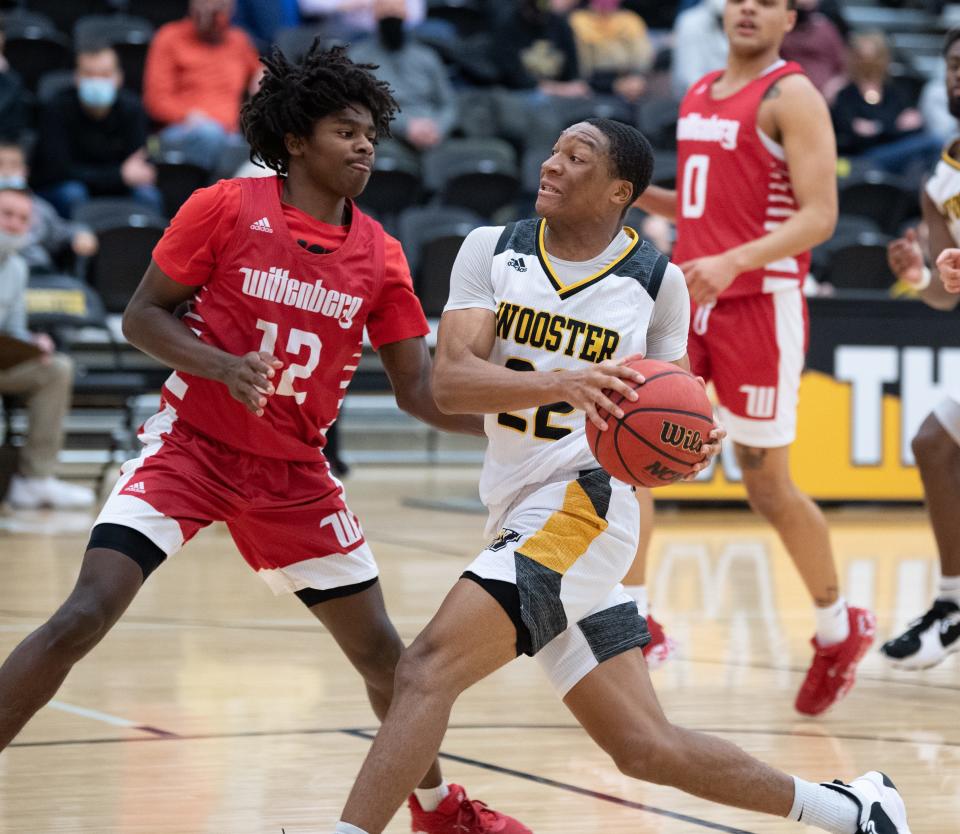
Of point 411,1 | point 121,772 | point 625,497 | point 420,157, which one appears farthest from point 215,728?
point 411,1

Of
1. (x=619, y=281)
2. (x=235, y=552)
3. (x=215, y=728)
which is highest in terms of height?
(x=619, y=281)

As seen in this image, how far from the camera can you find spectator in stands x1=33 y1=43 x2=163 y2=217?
12125 millimetres

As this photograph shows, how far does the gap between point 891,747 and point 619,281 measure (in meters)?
2.02

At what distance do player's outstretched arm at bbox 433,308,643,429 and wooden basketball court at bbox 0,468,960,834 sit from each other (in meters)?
1.13

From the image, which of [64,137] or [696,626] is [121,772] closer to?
[696,626]

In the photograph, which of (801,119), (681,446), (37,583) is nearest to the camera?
(681,446)

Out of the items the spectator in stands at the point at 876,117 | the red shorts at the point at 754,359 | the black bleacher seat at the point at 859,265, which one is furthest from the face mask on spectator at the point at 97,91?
the red shorts at the point at 754,359

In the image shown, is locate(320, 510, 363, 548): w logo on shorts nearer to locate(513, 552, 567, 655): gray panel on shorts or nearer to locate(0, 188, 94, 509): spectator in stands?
locate(513, 552, 567, 655): gray panel on shorts

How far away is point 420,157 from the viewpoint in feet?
44.0

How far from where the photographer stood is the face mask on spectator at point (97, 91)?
12.1 meters

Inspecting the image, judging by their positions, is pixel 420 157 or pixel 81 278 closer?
pixel 81 278

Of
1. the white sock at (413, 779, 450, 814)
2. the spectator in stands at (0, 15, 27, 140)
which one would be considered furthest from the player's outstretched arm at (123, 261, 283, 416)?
the spectator in stands at (0, 15, 27, 140)

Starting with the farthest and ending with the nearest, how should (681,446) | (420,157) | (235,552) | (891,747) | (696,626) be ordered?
(420,157) → (235,552) → (696,626) → (891,747) → (681,446)

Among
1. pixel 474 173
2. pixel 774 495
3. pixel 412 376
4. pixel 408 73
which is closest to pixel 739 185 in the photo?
pixel 774 495
